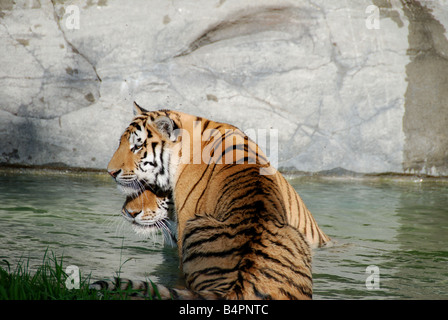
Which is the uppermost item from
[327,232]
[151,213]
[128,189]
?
[128,189]

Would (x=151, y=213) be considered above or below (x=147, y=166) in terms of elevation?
below

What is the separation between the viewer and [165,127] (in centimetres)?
305

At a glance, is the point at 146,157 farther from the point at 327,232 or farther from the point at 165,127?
the point at 327,232

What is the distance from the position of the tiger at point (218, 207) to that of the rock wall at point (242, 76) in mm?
2973

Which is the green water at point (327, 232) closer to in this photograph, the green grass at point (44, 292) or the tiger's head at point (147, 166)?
the tiger's head at point (147, 166)

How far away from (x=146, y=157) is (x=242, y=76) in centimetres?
353

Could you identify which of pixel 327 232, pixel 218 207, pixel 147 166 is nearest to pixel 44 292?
pixel 218 207

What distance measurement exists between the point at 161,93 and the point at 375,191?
90.9 inches

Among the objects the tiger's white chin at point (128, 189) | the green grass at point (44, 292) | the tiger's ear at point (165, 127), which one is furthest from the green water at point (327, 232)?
→ the tiger's ear at point (165, 127)

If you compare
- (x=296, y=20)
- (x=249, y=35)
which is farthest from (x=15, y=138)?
(x=296, y=20)

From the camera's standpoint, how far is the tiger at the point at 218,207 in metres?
2.12

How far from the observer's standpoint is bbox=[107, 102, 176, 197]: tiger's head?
10.1ft

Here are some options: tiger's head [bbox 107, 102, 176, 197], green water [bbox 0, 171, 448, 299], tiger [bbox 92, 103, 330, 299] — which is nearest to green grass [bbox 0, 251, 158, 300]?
tiger [bbox 92, 103, 330, 299]

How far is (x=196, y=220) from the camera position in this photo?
2.46 meters
